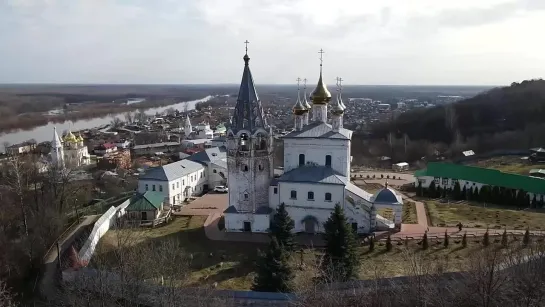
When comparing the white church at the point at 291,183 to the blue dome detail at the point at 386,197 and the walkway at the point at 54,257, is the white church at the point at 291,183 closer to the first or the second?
the blue dome detail at the point at 386,197

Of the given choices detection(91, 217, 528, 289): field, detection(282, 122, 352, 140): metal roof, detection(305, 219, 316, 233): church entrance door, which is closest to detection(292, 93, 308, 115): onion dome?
detection(282, 122, 352, 140): metal roof

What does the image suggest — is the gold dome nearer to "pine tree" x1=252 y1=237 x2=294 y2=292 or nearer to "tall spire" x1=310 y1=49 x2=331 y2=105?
"tall spire" x1=310 y1=49 x2=331 y2=105

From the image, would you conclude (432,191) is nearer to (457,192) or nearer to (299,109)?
(457,192)

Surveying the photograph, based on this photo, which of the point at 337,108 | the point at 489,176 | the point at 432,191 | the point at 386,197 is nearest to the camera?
the point at 386,197

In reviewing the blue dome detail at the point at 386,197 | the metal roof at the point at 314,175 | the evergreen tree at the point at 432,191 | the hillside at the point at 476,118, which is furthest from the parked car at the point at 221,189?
the hillside at the point at 476,118

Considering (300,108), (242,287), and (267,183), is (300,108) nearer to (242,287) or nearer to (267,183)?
(267,183)

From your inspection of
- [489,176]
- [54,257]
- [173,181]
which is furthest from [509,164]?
[54,257]
